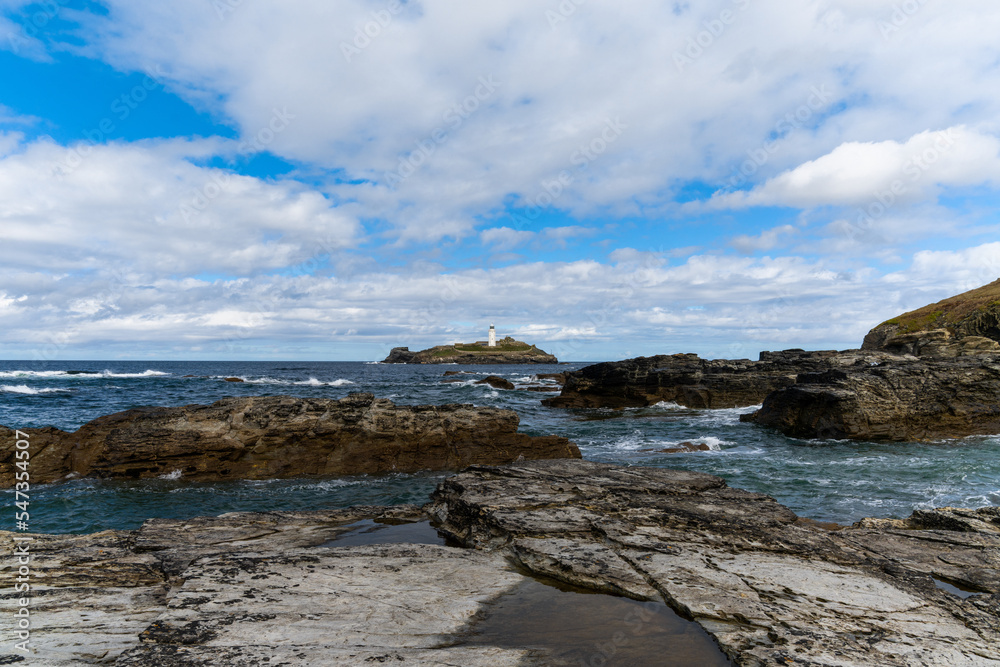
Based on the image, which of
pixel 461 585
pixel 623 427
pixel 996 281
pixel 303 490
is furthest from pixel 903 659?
pixel 996 281

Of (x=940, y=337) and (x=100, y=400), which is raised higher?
(x=940, y=337)

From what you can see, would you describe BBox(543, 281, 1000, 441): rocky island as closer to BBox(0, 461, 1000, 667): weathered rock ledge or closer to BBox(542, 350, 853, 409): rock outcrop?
BBox(542, 350, 853, 409): rock outcrop

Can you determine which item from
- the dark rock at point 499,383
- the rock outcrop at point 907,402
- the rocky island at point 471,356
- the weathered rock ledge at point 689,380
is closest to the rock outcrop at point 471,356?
the rocky island at point 471,356

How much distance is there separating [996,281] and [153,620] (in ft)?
314

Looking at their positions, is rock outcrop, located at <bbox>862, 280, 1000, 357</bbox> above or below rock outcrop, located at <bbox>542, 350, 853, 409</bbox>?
above

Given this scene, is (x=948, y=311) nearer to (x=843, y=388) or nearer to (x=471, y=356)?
(x=843, y=388)

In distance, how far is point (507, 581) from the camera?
6.34 metres

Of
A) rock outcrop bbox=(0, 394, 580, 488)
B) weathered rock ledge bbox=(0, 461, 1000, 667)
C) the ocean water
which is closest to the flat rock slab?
weathered rock ledge bbox=(0, 461, 1000, 667)

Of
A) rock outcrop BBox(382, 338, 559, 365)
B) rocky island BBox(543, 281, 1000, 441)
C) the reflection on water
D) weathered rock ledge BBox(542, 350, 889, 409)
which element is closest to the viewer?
the reflection on water

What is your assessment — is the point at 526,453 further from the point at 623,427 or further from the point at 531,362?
the point at 531,362

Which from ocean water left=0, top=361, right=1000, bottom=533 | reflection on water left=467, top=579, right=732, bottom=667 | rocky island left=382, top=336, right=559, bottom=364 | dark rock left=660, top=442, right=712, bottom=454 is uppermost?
rocky island left=382, top=336, right=559, bottom=364

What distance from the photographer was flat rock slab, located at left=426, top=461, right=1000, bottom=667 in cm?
488

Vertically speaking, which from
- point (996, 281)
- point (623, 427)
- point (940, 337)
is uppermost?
point (996, 281)

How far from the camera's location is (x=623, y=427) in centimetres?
3053
